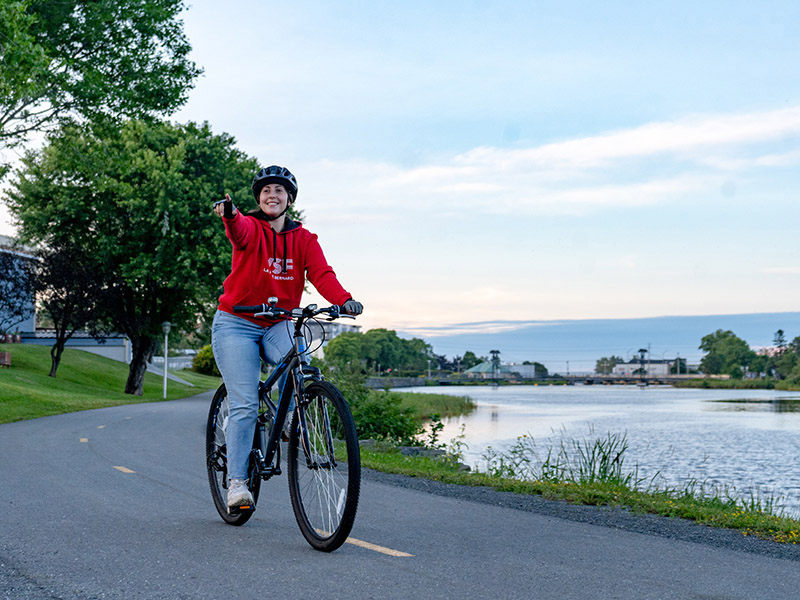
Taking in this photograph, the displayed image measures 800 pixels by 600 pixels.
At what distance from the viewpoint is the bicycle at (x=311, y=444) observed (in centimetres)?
479

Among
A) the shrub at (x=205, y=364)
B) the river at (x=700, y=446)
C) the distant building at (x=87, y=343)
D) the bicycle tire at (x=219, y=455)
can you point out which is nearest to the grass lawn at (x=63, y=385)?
the distant building at (x=87, y=343)

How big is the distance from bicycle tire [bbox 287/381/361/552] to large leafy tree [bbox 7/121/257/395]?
87.4 ft

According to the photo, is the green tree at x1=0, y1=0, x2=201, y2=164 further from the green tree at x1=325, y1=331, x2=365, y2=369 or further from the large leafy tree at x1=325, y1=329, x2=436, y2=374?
the large leafy tree at x1=325, y1=329, x2=436, y2=374

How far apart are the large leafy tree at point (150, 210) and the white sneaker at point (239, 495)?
26202 mm

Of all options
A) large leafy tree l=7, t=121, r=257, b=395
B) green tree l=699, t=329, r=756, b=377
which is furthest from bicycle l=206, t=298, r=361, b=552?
green tree l=699, t=329, r=756, b=377

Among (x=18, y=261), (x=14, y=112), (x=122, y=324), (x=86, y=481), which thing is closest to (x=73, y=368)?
(x=18, y=261)

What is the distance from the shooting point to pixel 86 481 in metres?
8.48

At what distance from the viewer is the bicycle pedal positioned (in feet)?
18.1

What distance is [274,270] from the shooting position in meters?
5.49

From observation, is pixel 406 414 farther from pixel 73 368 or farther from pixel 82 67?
pixel 73 368

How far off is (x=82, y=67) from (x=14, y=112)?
208 centimetres

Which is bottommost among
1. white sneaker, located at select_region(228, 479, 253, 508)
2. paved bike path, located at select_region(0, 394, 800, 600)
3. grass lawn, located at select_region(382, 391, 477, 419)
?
grass lawn, located at select_region(382, 391, 477, 419)

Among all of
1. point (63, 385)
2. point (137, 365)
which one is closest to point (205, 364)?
point (137, 365)

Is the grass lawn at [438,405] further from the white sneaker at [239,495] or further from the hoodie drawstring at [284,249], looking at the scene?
the hoodie drawstring at [284,249]
